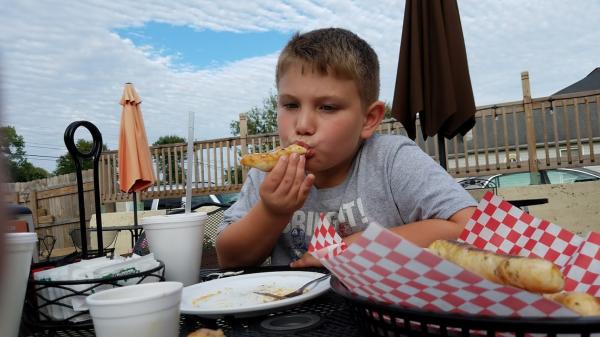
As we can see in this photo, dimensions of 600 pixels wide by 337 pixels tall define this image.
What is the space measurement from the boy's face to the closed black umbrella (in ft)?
7.08

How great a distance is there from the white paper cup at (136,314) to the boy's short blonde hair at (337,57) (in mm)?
1201

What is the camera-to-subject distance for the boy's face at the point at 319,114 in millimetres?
1686

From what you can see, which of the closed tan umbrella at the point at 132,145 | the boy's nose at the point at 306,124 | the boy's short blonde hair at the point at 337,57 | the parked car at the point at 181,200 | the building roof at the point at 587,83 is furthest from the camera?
the building roof at the point at 587,83

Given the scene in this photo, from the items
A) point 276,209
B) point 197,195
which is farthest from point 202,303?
point 197,195

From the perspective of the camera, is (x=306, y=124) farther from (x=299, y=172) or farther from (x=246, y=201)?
(x=246, y=201)

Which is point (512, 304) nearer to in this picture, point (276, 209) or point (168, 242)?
point (168, 242)

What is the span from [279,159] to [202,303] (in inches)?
23.2

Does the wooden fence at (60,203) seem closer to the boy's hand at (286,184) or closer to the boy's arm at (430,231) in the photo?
the boy's hand at (286,184)

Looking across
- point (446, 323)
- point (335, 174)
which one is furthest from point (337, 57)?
point (446, 323)

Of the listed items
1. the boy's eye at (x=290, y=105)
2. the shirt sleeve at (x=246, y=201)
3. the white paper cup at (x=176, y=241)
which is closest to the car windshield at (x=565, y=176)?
the shirt sleeve at (x=246, y=201)

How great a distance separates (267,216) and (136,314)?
3.03 ft

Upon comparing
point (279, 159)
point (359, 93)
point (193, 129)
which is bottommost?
point (279, 159)

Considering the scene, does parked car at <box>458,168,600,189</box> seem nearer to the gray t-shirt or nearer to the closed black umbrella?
the closed black umbrella

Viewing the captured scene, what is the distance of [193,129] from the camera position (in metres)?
1.43
